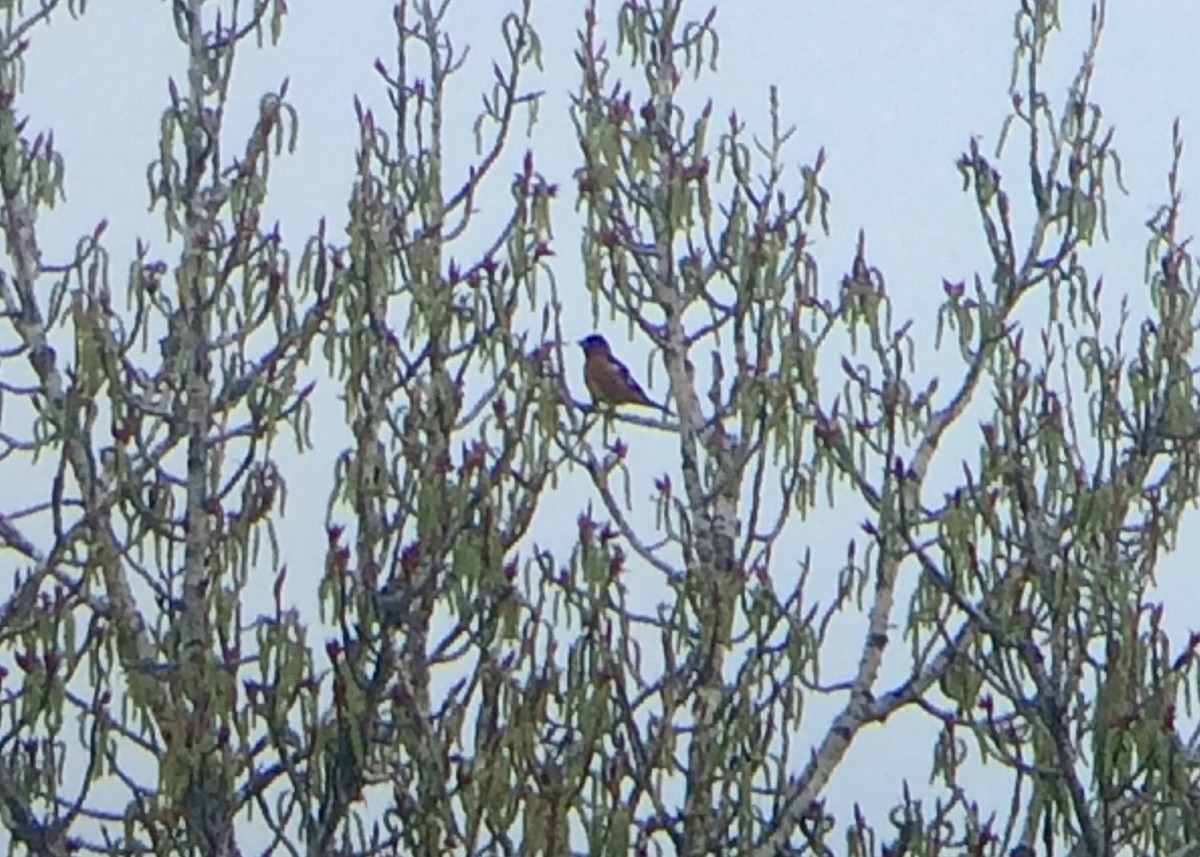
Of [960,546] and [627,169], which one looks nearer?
[960,546]

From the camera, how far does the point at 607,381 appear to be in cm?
1152

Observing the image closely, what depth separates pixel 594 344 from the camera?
38.8 ft

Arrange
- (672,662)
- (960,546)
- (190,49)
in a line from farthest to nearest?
(190,49), (960,546), (672,662)

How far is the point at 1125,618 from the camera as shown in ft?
24.3

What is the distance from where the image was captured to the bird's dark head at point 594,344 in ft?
38.5

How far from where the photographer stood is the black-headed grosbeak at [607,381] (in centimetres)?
1135

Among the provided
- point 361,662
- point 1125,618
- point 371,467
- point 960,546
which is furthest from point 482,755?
point 960,546

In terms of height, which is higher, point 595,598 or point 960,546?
point 960,546

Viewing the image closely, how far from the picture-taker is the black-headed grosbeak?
11.4 meters

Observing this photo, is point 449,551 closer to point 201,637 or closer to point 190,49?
point 201,637

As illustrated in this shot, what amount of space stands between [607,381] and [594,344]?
14.0 inches

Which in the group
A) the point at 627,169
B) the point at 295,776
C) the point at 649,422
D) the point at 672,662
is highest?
the point at 627,169

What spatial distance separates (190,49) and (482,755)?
5145 millimetres

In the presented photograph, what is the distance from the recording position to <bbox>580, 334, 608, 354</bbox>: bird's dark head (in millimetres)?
11742
